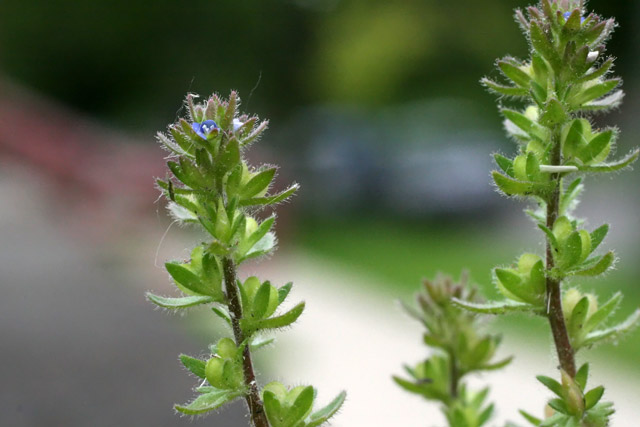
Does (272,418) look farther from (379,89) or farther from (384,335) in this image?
(379,89)

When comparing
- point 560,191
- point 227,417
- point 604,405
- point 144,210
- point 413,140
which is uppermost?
point 413,140

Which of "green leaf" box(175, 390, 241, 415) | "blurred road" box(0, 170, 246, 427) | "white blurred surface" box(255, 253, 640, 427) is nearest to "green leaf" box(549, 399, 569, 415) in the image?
"green leaf" box(175, 390, 241, 415)

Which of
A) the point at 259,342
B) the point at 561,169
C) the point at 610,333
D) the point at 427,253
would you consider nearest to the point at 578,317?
the point at 610,333

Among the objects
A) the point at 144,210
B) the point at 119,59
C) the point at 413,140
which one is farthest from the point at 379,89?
the point at 144,210

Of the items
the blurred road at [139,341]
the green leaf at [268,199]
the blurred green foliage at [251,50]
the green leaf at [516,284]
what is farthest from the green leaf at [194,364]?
the blurred green foliage at [251,50]

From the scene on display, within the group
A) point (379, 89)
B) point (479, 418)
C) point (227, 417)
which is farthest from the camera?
point (379, 89)

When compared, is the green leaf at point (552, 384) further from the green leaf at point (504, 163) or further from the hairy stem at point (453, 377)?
the hairy stem at point (453, 377)

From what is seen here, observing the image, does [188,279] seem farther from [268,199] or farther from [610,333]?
[610,333]
